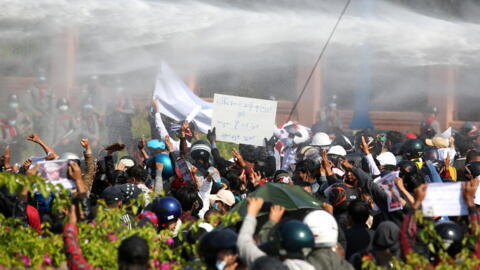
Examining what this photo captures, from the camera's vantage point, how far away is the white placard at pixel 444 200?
6.24 meters

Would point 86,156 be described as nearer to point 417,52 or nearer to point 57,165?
point 57,165

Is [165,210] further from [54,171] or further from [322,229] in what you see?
[322,229]

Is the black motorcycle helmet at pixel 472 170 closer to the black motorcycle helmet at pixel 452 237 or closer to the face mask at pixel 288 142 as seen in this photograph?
the black motorcycle helmet at pixel 452 237

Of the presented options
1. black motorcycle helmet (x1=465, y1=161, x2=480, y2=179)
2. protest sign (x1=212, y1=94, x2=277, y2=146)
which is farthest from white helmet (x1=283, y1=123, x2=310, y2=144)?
black motorcycle helmet (x1=465, y1=161, x2=480, y2=179)

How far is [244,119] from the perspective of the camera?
1305 centimetres

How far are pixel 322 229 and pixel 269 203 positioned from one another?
1001mm

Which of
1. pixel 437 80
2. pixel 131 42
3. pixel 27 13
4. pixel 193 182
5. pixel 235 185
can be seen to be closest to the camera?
pixel 193 182

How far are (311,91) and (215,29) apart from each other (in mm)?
4459

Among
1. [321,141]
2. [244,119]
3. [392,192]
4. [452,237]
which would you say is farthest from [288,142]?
[452,237]

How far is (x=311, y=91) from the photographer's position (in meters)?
24.7

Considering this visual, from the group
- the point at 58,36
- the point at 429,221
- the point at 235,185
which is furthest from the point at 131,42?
the point at 429,221

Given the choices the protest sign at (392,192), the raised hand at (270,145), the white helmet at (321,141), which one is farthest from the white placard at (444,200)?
the white helmet at (321,141)

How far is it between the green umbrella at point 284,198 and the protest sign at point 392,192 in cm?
94

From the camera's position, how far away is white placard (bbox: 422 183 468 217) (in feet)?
20.5
